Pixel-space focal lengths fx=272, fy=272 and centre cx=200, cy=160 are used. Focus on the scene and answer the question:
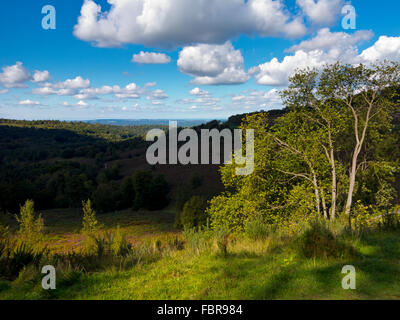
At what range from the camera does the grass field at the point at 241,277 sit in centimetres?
504

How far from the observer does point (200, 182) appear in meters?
89.8

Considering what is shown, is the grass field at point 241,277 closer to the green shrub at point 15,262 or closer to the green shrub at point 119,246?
the green shrub at point 15,262

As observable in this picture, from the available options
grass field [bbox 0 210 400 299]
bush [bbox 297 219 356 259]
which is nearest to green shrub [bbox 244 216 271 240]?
grass field [bbox 0 210 400 299]

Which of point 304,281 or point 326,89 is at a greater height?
point 326,89

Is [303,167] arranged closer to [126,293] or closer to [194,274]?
[194,274]

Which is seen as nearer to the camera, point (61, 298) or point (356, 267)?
point (61, 298)

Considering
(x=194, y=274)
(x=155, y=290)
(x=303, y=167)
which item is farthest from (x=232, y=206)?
(x=155, y=290)

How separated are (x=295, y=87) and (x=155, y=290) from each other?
13988mm

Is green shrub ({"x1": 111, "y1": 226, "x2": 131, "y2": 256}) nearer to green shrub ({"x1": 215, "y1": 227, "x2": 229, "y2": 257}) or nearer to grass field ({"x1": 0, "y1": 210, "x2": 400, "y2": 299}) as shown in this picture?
grass field ({"x1": 0, "y1": 210, "x2": 400, "y2": 299})

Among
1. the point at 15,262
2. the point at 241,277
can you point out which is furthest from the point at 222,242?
the point at 15,262

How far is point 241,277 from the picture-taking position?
19.1 ft

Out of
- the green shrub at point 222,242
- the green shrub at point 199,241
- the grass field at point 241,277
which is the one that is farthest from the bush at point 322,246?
the green shrub at point 199,241

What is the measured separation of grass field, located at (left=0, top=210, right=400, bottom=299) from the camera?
5043 mm
